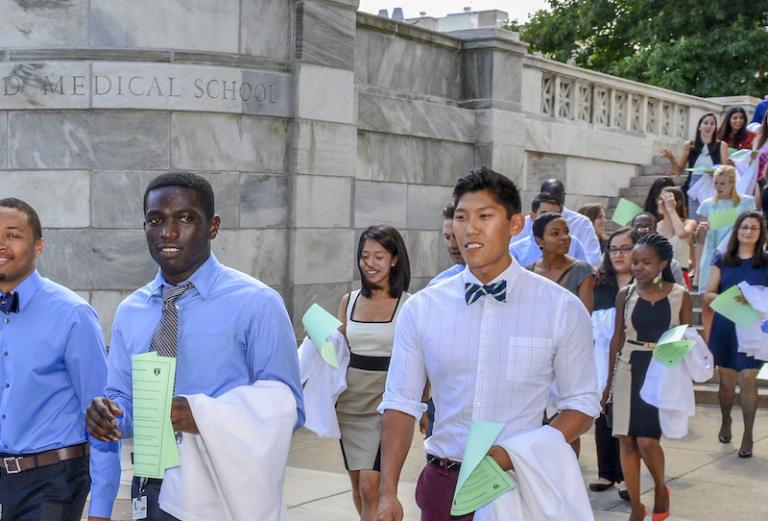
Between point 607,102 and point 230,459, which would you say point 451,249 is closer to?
point 230,459

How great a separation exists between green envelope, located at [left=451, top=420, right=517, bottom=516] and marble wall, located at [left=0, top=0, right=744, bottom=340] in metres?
7.25

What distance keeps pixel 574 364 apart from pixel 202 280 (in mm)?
1271

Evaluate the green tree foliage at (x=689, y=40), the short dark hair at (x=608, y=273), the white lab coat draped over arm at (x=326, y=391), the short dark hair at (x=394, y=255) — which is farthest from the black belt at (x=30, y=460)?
the green tree foliage at (x=689, y=40)

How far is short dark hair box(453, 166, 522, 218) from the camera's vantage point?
3.90 metres

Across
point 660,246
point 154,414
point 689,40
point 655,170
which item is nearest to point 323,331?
point 660,246

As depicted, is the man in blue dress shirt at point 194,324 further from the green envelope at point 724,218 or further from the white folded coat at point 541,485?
the green envelope at point 724,218

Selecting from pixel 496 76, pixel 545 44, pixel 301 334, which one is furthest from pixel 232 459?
pixel 545 44

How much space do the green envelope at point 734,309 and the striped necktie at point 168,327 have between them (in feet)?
19.1

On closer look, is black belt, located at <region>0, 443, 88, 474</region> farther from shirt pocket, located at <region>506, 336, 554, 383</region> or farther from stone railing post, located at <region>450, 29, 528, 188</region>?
stone railing post, located at <region>450, 29, 528, 188</region>

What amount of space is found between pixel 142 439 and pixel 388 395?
0.86 metres

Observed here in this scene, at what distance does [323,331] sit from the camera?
6.60 meters

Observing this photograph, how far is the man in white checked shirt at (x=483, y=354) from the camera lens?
3.74 m

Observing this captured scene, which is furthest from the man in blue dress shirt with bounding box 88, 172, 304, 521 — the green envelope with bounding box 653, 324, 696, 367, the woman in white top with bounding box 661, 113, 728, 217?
the woman in white top with bounding box 661, 113, 728, 217

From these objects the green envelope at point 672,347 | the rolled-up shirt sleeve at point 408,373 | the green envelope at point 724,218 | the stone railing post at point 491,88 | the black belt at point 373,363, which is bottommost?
the black belt at point 373,363
